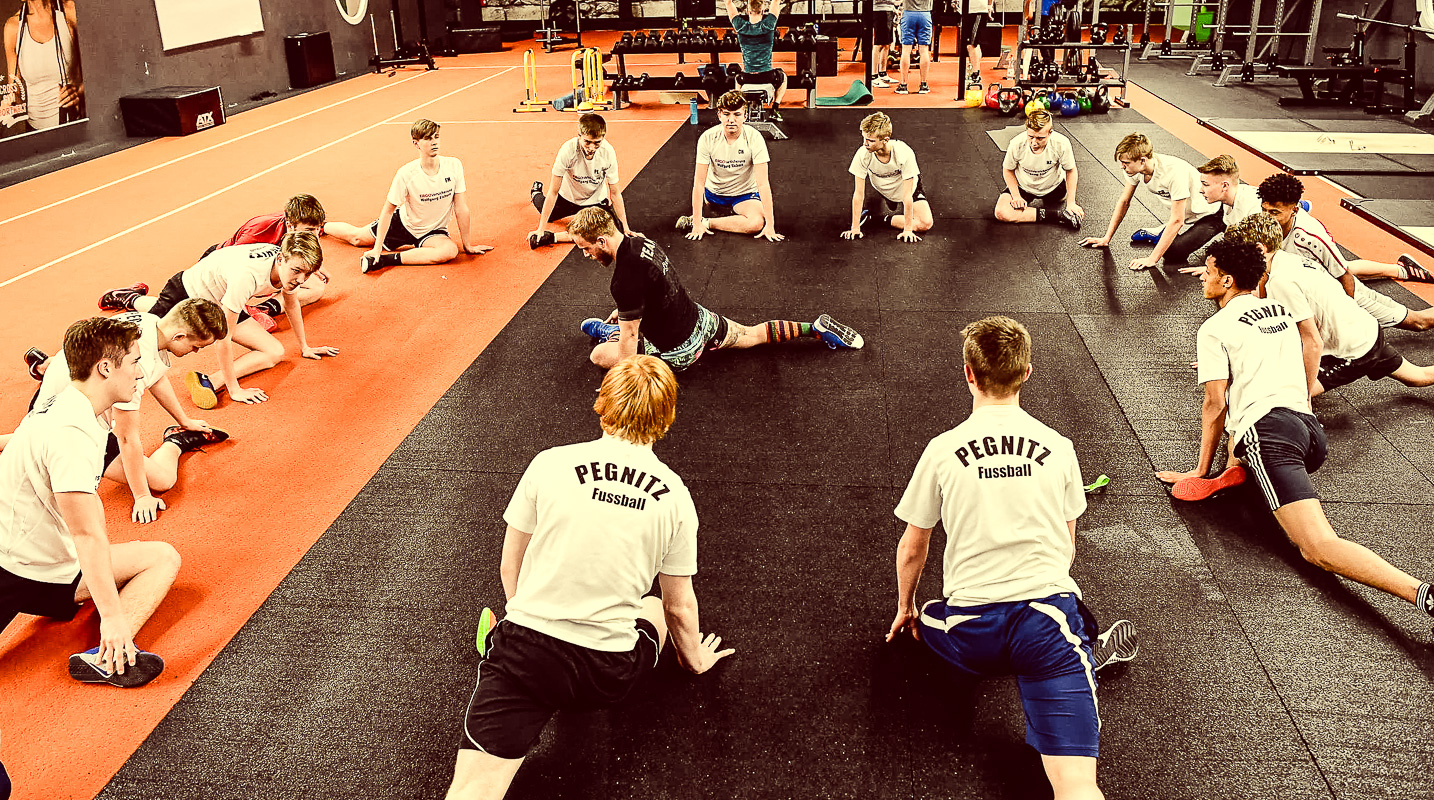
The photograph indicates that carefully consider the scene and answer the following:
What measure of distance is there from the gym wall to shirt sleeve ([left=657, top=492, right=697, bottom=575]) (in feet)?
37.6

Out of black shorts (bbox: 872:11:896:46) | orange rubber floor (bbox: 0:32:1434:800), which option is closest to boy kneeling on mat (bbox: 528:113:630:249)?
orange rubber floor (bbox: 0:32:1434:800)

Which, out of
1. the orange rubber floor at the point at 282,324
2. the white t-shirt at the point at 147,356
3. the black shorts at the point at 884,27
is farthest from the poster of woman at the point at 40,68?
the black shorts at the point at 884,27

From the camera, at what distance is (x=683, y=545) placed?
2.83 metres

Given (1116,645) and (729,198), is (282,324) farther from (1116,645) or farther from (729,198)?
(1116,645)

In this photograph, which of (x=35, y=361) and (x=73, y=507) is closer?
(x=73, y=507)

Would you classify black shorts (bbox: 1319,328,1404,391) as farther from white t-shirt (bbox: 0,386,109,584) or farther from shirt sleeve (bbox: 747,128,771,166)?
white t-shirt (bbox: 0,386,109,584)

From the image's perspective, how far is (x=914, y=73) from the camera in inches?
636

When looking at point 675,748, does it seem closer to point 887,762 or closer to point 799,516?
point 887,762

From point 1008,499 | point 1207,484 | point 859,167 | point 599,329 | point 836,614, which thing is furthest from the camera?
point 859,167

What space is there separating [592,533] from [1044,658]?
1.34 meters

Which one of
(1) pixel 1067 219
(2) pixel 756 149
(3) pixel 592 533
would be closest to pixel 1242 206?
(1) pixel 1067 219

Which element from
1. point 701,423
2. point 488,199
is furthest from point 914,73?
point 701,423

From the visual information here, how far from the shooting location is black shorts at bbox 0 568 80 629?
3332 mm

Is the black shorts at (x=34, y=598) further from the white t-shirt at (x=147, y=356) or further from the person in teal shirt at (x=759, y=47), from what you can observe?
the person in teal shirt at (x=759, y=47)
